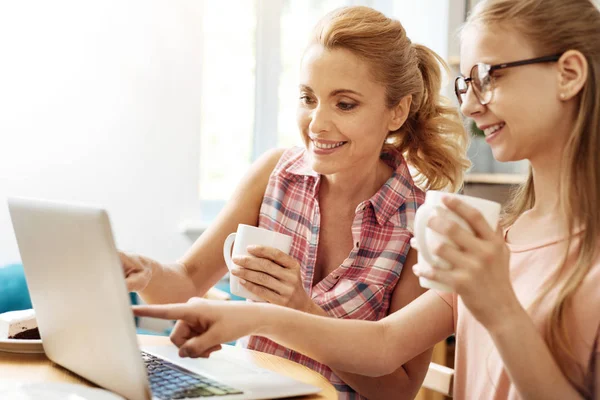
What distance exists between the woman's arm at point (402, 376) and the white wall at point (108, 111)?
1960mm

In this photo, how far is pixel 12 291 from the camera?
2611mm

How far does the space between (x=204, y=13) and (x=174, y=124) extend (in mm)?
530

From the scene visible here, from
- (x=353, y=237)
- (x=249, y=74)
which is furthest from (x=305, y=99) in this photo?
(x=249, y=74)

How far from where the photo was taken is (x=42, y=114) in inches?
121

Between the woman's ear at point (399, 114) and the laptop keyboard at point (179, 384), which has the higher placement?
the woman's ear at point (399, 114)

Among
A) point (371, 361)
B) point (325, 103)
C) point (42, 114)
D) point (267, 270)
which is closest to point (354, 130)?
point (325, 103)

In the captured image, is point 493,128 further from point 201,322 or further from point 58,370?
point 58,370

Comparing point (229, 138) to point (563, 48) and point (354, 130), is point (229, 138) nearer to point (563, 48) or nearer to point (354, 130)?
point (354, 130)

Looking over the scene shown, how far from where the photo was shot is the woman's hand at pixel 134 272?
1.35 metres

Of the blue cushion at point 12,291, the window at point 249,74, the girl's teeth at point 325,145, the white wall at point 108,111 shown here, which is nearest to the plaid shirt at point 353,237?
the girl's teeth at point 325,145

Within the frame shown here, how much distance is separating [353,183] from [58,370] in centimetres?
83

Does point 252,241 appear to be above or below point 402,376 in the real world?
above

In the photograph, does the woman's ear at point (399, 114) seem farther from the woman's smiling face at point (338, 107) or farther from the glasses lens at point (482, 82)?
the glasses lens at point (482, 82)

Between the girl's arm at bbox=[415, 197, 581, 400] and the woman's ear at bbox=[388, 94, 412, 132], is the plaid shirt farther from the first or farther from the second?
the girl's arm at bbox=[415, 197, 581, 400]
